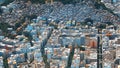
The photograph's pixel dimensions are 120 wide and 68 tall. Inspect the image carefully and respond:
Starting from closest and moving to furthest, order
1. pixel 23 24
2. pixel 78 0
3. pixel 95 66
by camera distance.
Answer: pixel 95 66
pixel 23 24
pixel 78 0

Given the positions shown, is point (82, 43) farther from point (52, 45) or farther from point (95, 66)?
point (95, 66)

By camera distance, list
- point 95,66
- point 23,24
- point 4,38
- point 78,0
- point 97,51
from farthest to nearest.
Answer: point 78,0 < point 23,24 < point 4,38 < point 97,51 < point 95,66

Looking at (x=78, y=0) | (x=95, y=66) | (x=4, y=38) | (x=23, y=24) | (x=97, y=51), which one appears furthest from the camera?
(x=78, y=0)

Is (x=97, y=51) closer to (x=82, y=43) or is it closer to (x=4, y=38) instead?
(x=82, y=43)

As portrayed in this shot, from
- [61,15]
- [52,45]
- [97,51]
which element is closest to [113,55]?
[97,51]

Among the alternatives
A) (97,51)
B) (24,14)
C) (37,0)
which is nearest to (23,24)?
(24,14)

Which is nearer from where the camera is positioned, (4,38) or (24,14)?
(4,38)

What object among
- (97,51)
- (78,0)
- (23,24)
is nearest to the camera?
(97,51)

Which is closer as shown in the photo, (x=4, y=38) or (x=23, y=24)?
(x=4, y=38)
